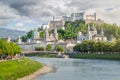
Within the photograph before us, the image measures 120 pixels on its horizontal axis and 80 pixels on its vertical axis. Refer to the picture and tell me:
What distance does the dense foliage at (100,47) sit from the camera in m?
125

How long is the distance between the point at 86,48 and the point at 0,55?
74013 millimetres

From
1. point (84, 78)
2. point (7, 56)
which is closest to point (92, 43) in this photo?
point (7, 56)

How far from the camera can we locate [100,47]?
461 ft

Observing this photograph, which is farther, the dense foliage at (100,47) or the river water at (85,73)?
the dense foliage at (100,47)

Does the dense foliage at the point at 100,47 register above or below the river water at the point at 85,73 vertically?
above

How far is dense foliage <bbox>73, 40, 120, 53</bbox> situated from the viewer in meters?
125

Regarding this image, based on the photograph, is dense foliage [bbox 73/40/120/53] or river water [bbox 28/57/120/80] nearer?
river water [bbox 28/57/120/80]

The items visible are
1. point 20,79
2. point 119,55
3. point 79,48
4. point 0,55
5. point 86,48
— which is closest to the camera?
point 20,79

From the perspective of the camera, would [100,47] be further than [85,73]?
Yes

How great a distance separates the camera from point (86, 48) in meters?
155

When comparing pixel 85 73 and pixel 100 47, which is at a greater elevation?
pixel 100 47

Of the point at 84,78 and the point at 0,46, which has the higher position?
the point at 0,46

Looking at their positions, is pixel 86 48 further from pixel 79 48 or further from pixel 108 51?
pixel 108 51

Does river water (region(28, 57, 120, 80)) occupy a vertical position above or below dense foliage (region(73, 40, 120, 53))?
below
